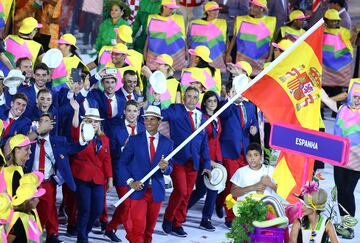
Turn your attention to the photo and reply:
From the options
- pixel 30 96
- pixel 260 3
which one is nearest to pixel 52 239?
pixel 30 96

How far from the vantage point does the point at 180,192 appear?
1681cm

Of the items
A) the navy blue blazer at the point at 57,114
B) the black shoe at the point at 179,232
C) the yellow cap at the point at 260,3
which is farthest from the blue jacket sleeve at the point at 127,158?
the yellow cap at the point at 260,3

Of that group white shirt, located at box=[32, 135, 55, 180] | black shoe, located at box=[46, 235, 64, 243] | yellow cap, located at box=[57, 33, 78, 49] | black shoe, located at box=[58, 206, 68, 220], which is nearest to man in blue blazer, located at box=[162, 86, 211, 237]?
black shoe, located at box=[58, 206, 68, 220]

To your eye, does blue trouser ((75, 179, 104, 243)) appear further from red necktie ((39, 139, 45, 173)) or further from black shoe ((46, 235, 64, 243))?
red necktie ((39, 139, 45, 173))

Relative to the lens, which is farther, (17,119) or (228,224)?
(228,224)

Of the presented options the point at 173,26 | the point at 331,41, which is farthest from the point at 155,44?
the point at 331,41

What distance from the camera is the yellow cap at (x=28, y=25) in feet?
58.7

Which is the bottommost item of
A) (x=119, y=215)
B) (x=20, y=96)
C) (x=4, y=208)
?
(x=119, y=215)

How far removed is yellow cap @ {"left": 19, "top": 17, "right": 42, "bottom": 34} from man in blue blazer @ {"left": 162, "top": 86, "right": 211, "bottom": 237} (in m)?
2.21

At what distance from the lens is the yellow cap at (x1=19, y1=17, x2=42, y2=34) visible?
17891 millimetres

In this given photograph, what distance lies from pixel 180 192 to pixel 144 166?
1628 mm

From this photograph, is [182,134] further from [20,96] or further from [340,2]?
[340,2]

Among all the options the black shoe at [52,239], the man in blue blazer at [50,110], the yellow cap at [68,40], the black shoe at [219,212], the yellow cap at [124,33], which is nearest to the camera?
the black shoe at [52,239]

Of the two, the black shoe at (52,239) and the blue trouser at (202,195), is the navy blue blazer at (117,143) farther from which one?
the blue trouser at (202,195)
